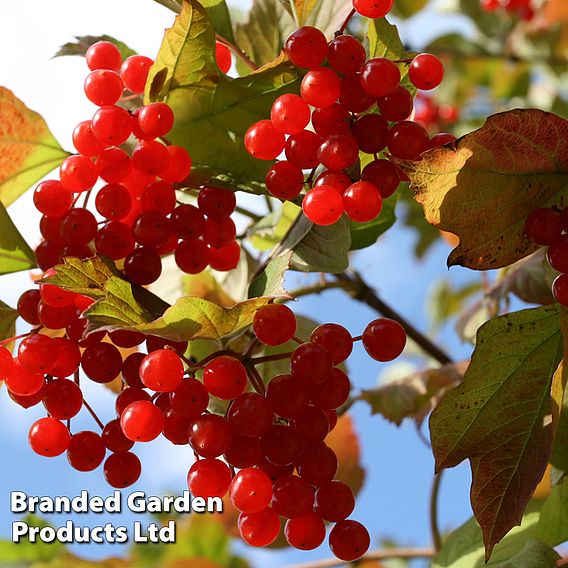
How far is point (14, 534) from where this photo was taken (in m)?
1.18

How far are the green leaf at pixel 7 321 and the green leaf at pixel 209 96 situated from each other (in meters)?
0.22

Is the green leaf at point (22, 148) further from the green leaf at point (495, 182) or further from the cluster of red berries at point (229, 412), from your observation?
the green leaf at point (495, 182)

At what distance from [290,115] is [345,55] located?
7 centimetres

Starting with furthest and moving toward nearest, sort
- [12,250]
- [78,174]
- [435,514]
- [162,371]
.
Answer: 1. [435,514]
2. [12,250]
3. [78,174]
4. [162,371]

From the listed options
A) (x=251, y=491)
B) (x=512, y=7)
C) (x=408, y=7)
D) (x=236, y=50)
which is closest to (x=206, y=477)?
(x=251, y=491)

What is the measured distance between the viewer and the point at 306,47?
2.28 ft

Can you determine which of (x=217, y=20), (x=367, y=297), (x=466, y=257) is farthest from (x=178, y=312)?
(x=367, y=297)

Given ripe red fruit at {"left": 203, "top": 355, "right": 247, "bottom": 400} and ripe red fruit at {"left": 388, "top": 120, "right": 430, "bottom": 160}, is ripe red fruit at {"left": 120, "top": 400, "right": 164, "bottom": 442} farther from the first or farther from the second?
ripe red fruit at {"left": 388, "top": 120, "right": 430, "bottom": 160}

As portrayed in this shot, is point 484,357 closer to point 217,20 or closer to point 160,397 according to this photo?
point 160,397

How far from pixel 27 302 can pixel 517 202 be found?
16.5 inches

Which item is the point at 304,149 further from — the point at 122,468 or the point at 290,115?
the point at 122,468

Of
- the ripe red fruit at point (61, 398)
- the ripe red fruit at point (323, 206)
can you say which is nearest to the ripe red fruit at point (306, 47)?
the ripe red fruit at point (323, 206)

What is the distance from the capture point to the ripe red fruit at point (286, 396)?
65 centimetres

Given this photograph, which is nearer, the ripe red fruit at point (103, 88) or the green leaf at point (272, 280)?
the green leaf at point (272, 280)
